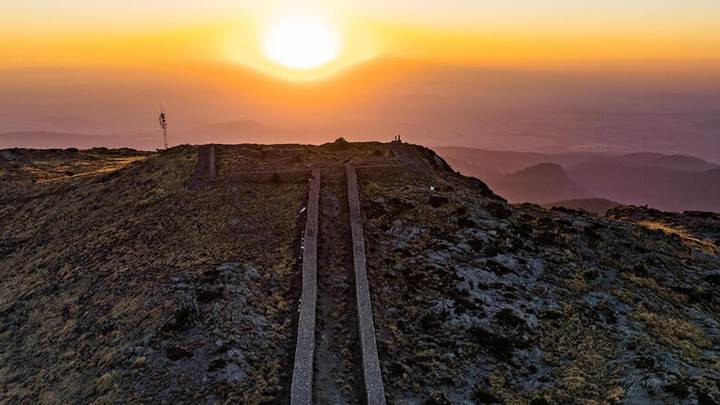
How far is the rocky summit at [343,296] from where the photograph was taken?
17453 millimetres

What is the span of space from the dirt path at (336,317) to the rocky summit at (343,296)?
79 mm

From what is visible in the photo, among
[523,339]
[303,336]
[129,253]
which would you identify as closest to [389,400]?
[303,336]

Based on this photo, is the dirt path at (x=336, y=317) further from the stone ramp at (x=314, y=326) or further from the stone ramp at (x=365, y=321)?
the stone ramp at (x=365, y=321)

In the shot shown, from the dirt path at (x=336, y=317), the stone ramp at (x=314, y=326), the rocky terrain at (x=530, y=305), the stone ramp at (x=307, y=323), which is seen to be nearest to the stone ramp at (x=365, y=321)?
the stone ramp at (x=314, y=326)

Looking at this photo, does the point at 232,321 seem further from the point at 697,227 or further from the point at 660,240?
the point at 697,227

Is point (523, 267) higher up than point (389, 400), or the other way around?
point (523, 267)

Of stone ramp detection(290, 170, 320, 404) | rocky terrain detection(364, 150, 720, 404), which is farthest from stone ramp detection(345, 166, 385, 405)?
stone ramp detection(290, 170, 320, 404)

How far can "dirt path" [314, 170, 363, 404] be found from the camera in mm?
16641

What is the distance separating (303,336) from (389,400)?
4.25 metres

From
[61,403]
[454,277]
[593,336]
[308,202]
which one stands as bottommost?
[61,403]

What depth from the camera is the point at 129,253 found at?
27938 mm

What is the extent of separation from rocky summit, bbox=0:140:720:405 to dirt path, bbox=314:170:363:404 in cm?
8

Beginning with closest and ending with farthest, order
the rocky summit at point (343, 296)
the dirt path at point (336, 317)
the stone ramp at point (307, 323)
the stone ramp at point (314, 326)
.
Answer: the stone ramp at point (307, 323) < the stone ramp at point (314, 326) < the dirt path at point (336, 317) < the rocky summit at point (343, 296)

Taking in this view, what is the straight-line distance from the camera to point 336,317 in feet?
67.2
